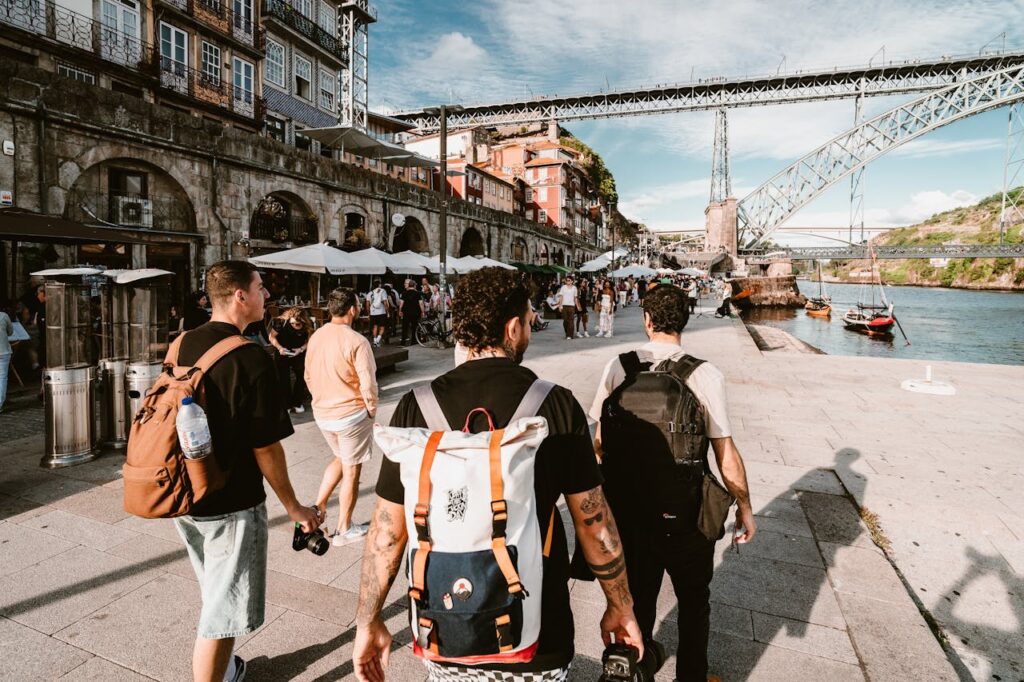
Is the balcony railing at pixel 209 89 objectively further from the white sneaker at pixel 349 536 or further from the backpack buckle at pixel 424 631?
the backpack buckle at pixel 424 631

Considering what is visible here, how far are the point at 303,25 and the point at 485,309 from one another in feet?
103

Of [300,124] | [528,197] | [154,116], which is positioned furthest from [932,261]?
[154,116]

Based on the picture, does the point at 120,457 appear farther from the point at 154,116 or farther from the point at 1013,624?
the point at 154,116

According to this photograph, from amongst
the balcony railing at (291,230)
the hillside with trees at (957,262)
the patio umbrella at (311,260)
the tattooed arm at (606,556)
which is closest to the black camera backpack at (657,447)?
the tattooed arm at (606,556)

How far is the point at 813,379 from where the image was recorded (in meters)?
9.63

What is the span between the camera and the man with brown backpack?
1859mm

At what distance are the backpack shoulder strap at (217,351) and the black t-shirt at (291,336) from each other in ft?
16.0

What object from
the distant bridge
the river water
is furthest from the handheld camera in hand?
the distant bridge

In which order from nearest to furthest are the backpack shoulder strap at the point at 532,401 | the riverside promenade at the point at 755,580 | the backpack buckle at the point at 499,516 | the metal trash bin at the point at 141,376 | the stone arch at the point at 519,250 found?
the backpack buckle at the point at 499,516
the backpack shoulder strap at the point at 532,401
the riverside promenade at the point at 755,580
the metal trash bin at the point at 141,376
the stone arch at the point at 519,250

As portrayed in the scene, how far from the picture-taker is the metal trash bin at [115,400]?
523cm

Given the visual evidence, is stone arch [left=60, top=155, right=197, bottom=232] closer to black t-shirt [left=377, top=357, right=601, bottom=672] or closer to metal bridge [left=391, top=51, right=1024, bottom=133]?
black t-shirt [left=377, top=357, right=601, bottom=672]

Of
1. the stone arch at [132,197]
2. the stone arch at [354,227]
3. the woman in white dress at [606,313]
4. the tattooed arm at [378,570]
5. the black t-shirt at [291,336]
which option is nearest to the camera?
the tattooed arm at [378,570]

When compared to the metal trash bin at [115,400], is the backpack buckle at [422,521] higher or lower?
higher

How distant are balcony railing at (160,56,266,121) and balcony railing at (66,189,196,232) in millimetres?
9537
